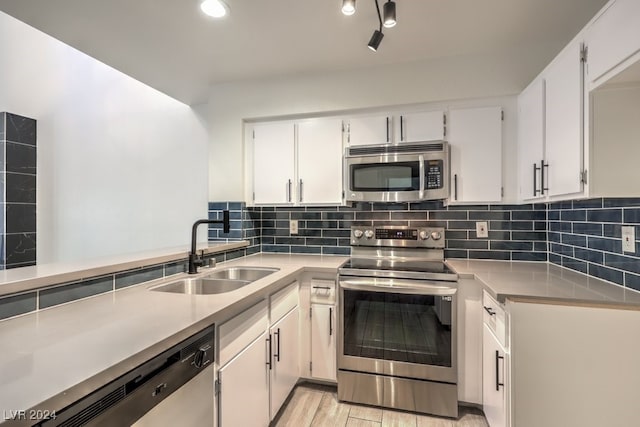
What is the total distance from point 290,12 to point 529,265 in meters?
2.24

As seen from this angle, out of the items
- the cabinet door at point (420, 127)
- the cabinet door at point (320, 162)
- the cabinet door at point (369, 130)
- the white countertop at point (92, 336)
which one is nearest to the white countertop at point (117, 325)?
the white countertop at point (92, 336)

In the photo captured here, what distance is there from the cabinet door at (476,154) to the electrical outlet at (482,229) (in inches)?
10.4

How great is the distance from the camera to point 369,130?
2.27 metres

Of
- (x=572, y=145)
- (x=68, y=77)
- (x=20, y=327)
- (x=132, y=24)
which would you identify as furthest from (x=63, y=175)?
(x=572, y=145)

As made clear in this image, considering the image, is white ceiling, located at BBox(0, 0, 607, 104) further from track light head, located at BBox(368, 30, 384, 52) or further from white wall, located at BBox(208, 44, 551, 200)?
track light head, located at BBox(368, 30, 384, 52)

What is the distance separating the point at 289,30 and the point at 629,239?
207 cm

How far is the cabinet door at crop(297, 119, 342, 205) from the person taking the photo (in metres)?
2.35

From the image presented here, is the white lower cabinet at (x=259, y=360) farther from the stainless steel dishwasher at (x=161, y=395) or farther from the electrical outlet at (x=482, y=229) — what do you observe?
the electrical outlet at (x=482, y=229)

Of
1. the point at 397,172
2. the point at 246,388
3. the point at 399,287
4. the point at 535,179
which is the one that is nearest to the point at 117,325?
the point at 246,388

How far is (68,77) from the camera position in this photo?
3385 mm

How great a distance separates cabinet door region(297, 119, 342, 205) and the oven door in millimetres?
730

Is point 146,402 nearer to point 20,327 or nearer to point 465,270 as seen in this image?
point 20,327

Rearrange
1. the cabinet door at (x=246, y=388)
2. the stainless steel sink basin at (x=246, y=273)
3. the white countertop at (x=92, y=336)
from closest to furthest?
1. the white countertop at (x=92, y=336)
2. the cabinet door at (x=246, y=388)
3. the stainless steel sink basin at (x=246, y=273)

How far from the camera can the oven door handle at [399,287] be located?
1.83m
